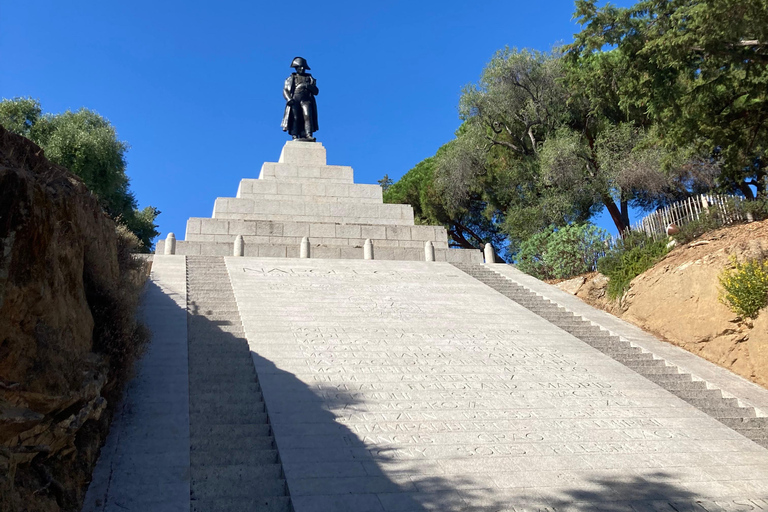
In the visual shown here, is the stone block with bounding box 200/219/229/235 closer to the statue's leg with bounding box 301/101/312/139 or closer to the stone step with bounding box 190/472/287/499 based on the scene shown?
the statue's leg with bounding box 301/101/312/139

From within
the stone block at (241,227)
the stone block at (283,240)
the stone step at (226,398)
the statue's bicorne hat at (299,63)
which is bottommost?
the stone step at (226,398)

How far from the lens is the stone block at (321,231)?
1647cm

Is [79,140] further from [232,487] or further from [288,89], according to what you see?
[232,487]

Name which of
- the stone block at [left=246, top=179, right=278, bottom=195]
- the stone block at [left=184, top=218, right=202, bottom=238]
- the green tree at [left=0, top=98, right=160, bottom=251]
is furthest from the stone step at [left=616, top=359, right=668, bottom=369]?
the green tree at [left=0, top=98, right=160, bottom=251]

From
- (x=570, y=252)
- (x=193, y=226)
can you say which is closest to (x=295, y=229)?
(x=193, y=226)

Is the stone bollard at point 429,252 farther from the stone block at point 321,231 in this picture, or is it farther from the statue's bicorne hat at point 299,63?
the statue's bicorne hat at point 299,63

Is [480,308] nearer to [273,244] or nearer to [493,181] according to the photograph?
[273,244]

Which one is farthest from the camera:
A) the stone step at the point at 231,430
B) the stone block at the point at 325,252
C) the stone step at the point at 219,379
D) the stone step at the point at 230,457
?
the stone block at the point at 325,252

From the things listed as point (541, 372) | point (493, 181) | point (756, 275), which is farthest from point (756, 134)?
point (493, 181)

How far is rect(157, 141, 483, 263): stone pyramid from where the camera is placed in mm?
15266

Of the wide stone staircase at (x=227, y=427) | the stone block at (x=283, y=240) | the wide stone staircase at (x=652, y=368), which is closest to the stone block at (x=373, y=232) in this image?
the stone block at (x=283, y=240)

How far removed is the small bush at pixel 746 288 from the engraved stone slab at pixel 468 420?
8.02 ft

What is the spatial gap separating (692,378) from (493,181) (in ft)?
57.4

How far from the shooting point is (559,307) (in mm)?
11742
